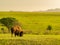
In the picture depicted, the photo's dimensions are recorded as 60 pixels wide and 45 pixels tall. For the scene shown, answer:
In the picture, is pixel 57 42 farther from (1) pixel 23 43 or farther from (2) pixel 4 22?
(2) pixel 4 22

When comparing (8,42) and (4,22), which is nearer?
(8,42)

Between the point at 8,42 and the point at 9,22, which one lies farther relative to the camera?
the point at 9,22

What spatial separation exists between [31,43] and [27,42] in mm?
324

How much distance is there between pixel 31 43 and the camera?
17969 mm

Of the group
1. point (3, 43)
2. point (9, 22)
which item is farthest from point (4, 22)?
point (3, 43)

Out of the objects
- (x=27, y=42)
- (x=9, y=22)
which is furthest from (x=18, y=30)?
(x=9, y=22)

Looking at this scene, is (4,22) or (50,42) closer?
(50,42)

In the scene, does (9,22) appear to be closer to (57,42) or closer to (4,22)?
(4,22)

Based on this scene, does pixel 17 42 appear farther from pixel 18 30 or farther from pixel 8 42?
pixel 18 30

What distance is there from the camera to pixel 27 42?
59.3 ft

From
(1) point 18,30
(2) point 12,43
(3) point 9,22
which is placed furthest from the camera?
(3) point 9,22

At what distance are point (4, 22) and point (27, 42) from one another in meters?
33.3

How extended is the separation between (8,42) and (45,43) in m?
2.78

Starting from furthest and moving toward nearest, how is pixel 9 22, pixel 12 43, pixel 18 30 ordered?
pixel 9 22
pixel 18 30
pixel 12 43
